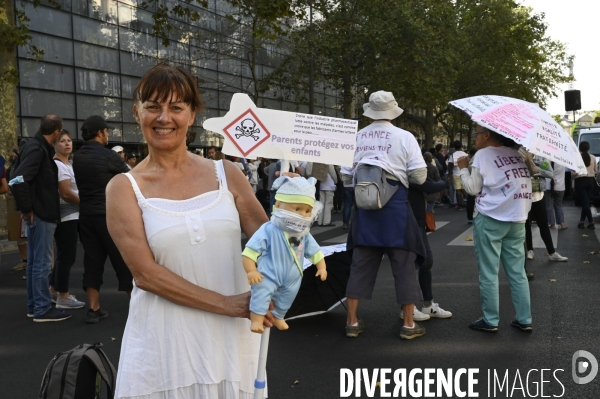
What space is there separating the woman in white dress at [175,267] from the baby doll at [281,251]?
0.08 m

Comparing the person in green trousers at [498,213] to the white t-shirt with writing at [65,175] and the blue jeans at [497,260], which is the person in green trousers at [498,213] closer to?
the blue jeans at [497,260]

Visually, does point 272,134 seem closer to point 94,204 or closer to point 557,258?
point 94,204

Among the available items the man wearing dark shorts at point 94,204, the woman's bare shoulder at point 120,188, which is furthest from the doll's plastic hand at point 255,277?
the man wearing dark shorts at point 94,204

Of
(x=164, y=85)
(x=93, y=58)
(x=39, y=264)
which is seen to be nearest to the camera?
(x=164, y=85)

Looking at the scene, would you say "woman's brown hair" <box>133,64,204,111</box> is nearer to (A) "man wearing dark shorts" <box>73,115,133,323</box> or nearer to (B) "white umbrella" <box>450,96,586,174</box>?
(B) "white umbrella" <box>450,96,586,174</box>

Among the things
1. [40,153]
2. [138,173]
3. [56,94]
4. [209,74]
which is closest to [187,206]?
[138,173]

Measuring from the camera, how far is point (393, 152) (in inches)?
213

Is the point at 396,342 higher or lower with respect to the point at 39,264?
lower

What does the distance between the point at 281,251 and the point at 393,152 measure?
3.47 metres

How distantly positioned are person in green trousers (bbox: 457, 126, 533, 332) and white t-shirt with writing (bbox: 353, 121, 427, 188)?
54cm

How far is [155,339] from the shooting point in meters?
2.09

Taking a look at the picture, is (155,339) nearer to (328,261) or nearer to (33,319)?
(328,261)

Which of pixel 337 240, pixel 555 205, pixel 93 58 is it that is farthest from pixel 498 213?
pixel 93 58

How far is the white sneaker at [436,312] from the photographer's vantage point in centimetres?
626
